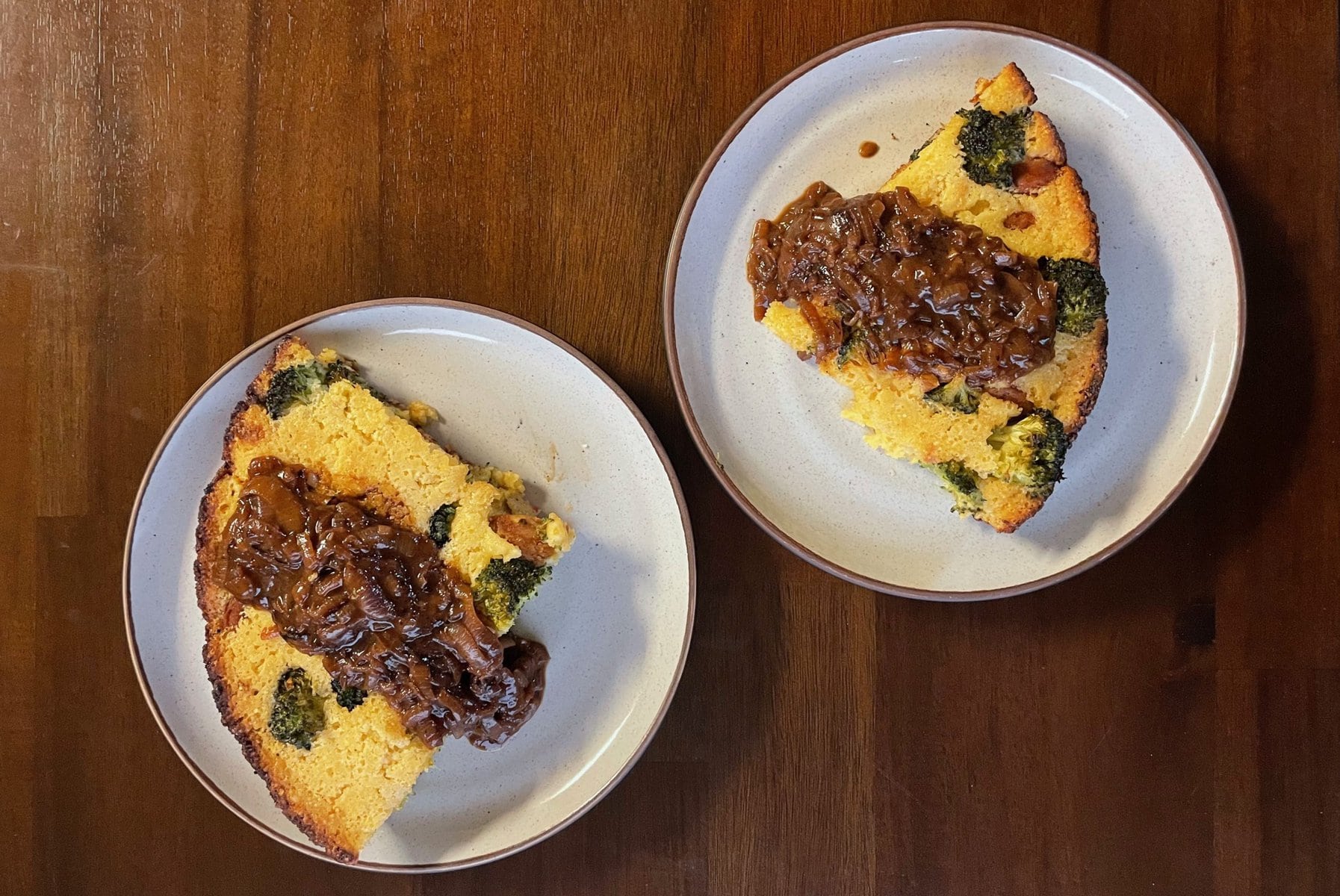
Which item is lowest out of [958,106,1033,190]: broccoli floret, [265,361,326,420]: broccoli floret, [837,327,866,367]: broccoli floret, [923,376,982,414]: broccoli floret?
[923,376,982,414]: broccoli floret

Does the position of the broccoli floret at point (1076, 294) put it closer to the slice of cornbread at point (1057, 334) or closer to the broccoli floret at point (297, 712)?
the slice of cornbread at point (1057, 334)

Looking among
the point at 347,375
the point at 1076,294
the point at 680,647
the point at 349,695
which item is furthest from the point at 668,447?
the point at 1076,294

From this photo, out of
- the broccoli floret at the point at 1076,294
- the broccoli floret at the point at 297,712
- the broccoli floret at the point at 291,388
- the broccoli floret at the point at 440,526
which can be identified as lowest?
the broccoli floret at the point at 297,712

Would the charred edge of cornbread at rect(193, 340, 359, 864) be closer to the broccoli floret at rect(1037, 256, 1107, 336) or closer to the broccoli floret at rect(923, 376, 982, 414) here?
the broccoli floret at rect(923, 376, 982, 414)

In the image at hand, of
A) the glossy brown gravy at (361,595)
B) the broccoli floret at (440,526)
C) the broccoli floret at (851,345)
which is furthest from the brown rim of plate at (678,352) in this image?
the glossy brown gravy at (361,595)

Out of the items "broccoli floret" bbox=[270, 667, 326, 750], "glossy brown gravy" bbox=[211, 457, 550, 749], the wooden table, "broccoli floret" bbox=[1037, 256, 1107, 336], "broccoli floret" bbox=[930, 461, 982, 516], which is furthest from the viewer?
the wooden table

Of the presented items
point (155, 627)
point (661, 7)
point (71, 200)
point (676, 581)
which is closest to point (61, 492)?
point (155, 627)

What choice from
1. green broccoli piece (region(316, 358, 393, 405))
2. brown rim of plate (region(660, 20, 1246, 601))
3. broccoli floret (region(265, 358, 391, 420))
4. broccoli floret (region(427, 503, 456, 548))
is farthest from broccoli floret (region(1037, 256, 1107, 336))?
broccoli floret (region(265, 358, 391, 420))
